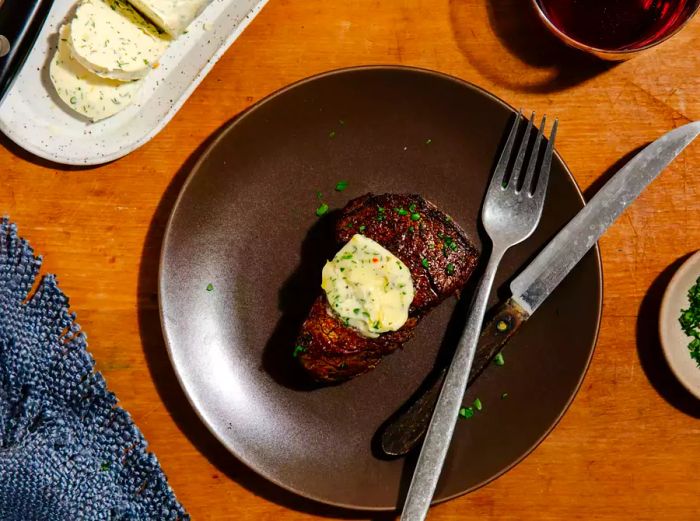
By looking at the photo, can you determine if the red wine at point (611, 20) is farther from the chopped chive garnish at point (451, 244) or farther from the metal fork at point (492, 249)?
the chopped chive garnish at point (451, 244)

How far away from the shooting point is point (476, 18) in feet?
Result: 7.38

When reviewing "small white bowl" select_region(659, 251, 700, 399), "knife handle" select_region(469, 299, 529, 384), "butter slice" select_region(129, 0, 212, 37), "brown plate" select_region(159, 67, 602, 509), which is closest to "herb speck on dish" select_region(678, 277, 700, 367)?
"small white bowl" select_region(659, 251, 700, 399)

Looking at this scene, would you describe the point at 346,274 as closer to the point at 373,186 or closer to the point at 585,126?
the point at 373,186

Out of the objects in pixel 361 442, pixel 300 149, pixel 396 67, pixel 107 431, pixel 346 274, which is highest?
pixel 396 67

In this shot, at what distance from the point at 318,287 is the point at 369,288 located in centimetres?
30

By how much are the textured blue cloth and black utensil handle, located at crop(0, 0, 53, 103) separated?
1.48ft

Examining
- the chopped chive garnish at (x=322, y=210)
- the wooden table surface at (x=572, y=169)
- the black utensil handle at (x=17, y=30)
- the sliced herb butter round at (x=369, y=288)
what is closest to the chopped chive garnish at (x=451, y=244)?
the sliced herb butter round at (x=369, y=288)

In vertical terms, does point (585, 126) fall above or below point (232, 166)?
below

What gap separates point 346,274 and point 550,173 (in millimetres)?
668

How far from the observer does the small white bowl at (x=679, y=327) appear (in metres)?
2.14

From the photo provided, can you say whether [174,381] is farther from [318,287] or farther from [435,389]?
[435,389]

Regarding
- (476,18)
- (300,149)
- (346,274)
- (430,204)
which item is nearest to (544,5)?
(476,18)

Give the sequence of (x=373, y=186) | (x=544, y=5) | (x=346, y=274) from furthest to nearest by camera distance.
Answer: (x=373, y=186)
(x=544, y=5)
(x=346, y=274)

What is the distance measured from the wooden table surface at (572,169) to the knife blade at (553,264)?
0.40 feet
